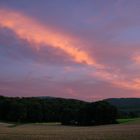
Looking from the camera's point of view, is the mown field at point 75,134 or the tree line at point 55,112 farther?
the tree line at point 55,112

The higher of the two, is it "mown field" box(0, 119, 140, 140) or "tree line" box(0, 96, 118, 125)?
"tree line" box(0, 96, 118, 125)

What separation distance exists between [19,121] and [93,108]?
24755 millimetres

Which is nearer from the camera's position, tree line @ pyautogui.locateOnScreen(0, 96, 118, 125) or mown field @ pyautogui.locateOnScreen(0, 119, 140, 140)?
mown field @ pyautogui.locateOnScreen(0, 119, 140, 140)

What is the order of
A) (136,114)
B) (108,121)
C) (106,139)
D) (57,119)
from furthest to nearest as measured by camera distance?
(136,114) → (57,119) → (108,121) → (106,139)

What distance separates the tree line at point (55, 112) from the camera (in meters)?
91.0

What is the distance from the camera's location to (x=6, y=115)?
111 m

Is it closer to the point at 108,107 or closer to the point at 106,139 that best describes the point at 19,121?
the point at 108,107

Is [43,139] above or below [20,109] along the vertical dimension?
below

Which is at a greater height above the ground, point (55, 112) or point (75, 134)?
point (55, 112)

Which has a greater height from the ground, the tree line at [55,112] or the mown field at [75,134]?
the tree line at [55,112]

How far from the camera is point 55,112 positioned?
107438 millimetres

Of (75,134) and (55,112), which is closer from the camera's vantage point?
(75,134)

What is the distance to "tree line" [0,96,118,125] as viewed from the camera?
91000 mm

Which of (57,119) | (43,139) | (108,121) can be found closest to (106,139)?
(43,139)
